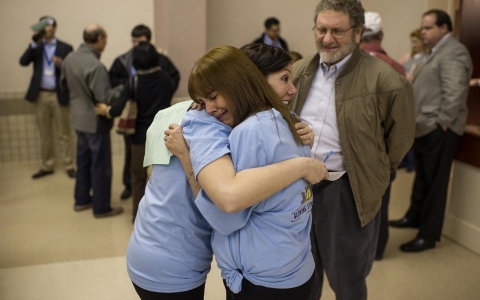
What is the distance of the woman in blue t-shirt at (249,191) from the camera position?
1.24 metres

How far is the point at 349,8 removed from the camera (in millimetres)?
2062

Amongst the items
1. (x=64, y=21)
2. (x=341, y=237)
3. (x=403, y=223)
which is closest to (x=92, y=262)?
(x=341, y=237)

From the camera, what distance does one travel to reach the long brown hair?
1257 mm

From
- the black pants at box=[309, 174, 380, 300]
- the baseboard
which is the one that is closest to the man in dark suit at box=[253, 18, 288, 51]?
the baseboard

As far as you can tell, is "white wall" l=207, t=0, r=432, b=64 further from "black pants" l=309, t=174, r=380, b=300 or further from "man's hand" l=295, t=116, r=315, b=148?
"man's hand" l=295, t=116, r=315, b=148

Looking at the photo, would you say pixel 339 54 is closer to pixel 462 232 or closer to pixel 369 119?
pixel 369 119

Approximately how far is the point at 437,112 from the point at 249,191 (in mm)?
2645

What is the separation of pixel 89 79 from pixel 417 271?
2903 millimetres

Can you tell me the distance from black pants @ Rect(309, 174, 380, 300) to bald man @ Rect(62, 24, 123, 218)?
2398 mm

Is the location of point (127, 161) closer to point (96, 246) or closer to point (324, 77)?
point (96, 246)

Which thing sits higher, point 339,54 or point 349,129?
point 339,54

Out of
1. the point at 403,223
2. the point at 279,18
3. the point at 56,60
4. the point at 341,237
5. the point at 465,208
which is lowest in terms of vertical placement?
the point at 403,223

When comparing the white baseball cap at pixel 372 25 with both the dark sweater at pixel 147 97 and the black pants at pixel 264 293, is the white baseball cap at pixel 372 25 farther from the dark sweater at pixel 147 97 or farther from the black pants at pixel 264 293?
the black pants at pixel 264 293

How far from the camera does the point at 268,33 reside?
6051mm
